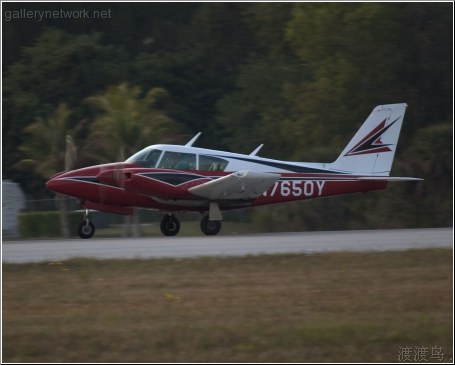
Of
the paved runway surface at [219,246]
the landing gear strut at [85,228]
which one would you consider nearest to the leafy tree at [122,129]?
the landing gear strut at [85,228]

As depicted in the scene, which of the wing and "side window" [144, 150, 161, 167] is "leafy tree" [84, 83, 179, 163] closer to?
"side window" [144, 150, 161, 167]

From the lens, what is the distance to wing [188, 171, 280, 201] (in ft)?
65.5

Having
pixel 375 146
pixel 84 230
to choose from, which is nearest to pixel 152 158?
pixel 84 230

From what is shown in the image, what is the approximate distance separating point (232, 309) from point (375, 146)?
11621mm

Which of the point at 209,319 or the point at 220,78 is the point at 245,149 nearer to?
the point at 220,78

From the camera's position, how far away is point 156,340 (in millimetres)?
9445

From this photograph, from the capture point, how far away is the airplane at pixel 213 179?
65.8 ft

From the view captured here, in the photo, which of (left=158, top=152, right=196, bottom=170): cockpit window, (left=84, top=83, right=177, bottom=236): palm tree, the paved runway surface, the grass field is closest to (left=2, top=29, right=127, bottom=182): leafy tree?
(left=84, top=83, right=177, bottom=236): palm tree

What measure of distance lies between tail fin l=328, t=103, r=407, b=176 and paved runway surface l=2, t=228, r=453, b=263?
8.70 feet

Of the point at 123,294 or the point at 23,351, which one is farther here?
the point at 123,294

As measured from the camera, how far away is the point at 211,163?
68.0 ft

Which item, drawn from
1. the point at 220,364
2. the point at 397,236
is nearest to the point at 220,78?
the point at 397,236

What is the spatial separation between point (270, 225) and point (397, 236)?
8.33m

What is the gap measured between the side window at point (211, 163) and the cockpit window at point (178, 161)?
7.9 inches
